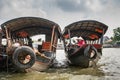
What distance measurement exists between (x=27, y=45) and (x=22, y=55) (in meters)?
5.20

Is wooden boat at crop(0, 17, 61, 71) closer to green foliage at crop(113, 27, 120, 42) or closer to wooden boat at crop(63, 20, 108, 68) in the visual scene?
wooden boat at crop(63, 20, 108, 68)

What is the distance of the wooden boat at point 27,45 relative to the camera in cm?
1248

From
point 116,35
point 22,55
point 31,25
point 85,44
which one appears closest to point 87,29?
point 31,25

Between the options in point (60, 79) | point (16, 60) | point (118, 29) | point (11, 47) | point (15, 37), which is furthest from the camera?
point (118, 29)

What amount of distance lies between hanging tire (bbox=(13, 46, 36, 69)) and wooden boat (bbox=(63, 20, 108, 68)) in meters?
3.83

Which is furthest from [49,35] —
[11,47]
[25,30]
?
[11,47]

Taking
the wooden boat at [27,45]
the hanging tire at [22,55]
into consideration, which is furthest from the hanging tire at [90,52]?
the hanging tire at [22,55]

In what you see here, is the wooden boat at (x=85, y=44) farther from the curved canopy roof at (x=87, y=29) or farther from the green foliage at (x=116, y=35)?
the green foliage at (x=116, y=35)

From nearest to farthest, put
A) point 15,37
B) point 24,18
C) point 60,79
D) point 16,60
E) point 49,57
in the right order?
point 60,79 → point 16,60 → point 49,57 → point 24,18 → point 15,37

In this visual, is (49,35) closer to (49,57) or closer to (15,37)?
(15,37)

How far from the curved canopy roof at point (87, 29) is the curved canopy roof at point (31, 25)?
1425 millimetres

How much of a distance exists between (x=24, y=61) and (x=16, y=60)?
1.71ft

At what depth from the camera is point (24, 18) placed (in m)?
15.8

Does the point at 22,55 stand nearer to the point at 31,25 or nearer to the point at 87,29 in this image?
the point at 31,25
